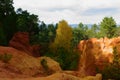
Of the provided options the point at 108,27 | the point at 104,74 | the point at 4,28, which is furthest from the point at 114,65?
the point at 108,27

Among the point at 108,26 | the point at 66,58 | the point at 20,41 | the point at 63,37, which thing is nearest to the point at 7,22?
the point at 20,41

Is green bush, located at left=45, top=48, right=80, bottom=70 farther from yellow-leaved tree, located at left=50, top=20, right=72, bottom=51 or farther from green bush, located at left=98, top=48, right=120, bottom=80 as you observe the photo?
green bush, located at left=98, top=48, right=120, bottom=80

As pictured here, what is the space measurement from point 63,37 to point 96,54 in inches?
569

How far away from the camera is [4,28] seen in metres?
54.1

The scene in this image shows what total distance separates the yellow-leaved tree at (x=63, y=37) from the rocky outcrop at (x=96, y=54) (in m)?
7.60

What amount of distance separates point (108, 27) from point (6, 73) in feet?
224

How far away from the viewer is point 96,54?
5491 cm

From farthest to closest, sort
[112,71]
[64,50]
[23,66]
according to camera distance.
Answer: [64,50] < [112,71] < [23,66]

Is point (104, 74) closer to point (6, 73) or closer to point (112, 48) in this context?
point (112, 48)

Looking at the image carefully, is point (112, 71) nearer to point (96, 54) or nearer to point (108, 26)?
Answer: point (96, 54)

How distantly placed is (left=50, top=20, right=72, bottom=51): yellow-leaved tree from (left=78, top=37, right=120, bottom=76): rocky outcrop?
7601mm

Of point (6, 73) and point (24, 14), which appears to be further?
point (24, 14)

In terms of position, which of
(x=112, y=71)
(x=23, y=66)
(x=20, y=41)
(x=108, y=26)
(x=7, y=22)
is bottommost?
(x=112, y=71)

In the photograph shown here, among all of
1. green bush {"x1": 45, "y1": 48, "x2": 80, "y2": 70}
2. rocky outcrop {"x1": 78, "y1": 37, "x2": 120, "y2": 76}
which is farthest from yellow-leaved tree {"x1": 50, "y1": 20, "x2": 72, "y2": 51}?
rocky outcrop {"x1": 78, "y1": 37, "x2": 120, "y2": 76}
